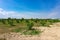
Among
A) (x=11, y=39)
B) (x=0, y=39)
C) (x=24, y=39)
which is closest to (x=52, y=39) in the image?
(x=24, y=39)

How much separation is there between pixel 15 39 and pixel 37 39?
268cm

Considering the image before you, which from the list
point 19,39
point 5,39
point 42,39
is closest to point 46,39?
point 42,39

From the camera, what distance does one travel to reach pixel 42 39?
18.2m

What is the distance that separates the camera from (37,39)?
18297 millimetres

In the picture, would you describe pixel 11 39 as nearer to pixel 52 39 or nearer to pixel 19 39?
pixel 19 39

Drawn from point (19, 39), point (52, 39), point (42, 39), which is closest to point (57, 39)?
point (52, 39)

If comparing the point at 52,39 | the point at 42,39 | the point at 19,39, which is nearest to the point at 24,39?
the point at 19,39

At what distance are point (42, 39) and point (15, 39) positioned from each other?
10.8 ft

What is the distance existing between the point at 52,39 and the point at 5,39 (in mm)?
5711

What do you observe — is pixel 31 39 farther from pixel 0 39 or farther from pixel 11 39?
pixel 0 39

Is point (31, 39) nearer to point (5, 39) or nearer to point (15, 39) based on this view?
point (15, 39)

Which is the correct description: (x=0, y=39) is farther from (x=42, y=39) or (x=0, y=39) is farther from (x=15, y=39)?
(x=42, y=39)

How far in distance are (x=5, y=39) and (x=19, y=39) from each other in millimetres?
1737

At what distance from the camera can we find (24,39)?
60.8 ft
